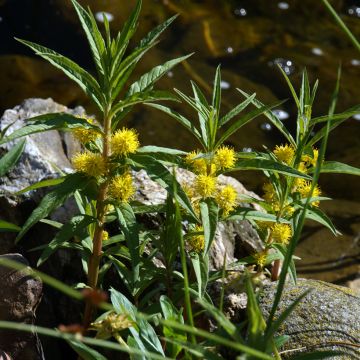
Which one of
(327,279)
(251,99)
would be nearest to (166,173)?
(251,99)

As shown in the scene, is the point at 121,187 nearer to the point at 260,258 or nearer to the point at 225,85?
the point at 260,258

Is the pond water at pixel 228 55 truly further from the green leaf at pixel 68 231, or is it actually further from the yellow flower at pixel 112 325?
the yellow flower at pixel 112 325

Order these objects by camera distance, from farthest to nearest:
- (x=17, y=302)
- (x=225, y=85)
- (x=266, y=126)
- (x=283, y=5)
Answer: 1. (x=283, y=5)
2. (x=225, y=85)
3. (x=266, y=126)
4. (x=17, y=302)

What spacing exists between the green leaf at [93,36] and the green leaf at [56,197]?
15.9 inches

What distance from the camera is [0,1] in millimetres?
7547

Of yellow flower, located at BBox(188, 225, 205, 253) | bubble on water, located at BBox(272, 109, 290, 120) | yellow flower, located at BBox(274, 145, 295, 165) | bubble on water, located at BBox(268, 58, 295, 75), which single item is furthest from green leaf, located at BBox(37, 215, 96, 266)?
bubble on water, located at BBox(268, 58, 295, 75)

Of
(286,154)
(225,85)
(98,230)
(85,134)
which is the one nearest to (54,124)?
(85,134)

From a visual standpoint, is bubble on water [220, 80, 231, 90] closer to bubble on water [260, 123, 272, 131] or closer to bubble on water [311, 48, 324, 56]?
bubble on water [260, 123, 272, 131]

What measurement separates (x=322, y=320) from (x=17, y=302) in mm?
1175

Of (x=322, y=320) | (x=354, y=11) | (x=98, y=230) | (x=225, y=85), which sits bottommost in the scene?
(x=225, y=85)

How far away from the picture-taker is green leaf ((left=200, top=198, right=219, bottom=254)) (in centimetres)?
247

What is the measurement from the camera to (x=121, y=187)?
2.60m

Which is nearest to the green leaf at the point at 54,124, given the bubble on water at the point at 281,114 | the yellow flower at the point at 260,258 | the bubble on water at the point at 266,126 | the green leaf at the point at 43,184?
the green leaf at the point at 43,184

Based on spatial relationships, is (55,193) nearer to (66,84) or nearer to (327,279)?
(327,279)
